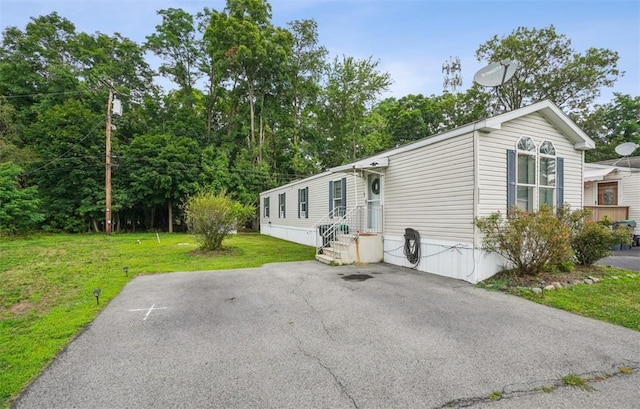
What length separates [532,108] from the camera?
21.3ft

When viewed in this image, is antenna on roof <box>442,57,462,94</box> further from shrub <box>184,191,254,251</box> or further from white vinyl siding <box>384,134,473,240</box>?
shrub <box>184,191,254,251</box>

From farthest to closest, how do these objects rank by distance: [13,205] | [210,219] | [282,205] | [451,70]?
[451,70] < [282,205] < [13,205] < [210,219]

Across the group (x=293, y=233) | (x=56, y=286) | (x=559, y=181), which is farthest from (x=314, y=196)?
(x=56, y=286)

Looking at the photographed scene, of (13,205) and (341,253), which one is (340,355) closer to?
(341,253)

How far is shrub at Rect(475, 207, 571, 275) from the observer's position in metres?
5.51

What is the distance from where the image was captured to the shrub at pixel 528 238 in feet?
18.1

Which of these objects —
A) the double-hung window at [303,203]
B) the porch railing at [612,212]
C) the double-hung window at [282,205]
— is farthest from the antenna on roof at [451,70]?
the double-hung window at [303,203]

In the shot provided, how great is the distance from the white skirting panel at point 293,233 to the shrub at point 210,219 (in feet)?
12.4

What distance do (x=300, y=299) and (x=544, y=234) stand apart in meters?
4.58

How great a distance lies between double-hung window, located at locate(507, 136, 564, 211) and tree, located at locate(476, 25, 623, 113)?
49.0 ft

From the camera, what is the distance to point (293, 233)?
15328 millimetres

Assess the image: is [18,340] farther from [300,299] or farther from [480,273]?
[480,273]

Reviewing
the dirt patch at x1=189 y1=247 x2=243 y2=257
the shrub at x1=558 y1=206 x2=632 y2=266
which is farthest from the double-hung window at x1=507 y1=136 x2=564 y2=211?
the dirt patch at x1=189 y1=247 x2=243 y2=257

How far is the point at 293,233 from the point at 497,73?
10.9 meters
